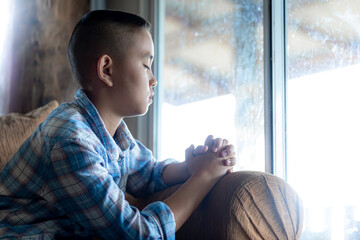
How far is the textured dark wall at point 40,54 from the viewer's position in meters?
2.09

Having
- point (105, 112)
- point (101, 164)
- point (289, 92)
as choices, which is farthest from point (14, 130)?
point (289, 92)

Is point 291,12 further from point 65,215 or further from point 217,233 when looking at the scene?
point 65,215

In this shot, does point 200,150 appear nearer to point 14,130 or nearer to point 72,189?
point 72,189

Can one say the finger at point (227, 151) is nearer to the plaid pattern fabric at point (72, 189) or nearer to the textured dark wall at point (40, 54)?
the plaid pattern fabric at point (72, 189)

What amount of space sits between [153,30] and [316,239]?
137 cm

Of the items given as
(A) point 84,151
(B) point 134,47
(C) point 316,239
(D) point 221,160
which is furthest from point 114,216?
(C) point 316,239

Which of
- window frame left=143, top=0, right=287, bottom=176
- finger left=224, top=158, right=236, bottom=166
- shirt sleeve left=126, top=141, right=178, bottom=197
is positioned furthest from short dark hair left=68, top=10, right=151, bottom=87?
window frame left=143, top=0, right=287, bottom=176

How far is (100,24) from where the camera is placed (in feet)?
3.74

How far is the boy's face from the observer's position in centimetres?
112

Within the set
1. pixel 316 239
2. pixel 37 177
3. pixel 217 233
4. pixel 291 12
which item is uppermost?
pixel 291 12

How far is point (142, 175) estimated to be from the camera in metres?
1.26

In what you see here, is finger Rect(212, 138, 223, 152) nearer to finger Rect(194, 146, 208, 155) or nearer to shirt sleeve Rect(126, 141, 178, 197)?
finger Rect(194, 146, 208, 155)

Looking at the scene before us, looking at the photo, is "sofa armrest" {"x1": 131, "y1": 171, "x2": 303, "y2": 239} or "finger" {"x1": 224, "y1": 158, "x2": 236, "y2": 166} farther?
"finger" {"x1": 224, "y1": 158, "x2": 236, "y2": 166}

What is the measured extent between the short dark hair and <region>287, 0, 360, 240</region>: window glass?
65 centimetres
